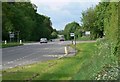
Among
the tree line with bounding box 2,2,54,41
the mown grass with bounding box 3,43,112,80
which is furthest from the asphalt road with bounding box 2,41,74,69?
the tree line with bounding box 2,2,54,41

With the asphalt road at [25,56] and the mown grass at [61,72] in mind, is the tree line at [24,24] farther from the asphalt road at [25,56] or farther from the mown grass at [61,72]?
the mown grass at [61,72]

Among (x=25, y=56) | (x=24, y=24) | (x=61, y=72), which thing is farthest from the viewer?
(x=24, y=24)

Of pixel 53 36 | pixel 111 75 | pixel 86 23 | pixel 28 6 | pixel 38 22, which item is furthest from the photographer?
pixel 53 36

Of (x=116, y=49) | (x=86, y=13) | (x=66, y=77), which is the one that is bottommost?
(x=66, y=77)

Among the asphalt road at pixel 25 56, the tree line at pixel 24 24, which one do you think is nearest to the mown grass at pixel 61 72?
the asphalt road at pixel 25 56

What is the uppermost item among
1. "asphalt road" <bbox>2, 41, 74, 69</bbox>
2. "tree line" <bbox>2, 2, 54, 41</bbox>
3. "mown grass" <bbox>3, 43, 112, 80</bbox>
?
"tree line" <bbox>2, 2, 54, 41</bbox>

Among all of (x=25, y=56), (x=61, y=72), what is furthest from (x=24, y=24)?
(x=61, y=72)

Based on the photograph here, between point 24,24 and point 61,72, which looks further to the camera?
point 24,24

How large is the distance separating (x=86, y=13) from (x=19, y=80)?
67.6 metres

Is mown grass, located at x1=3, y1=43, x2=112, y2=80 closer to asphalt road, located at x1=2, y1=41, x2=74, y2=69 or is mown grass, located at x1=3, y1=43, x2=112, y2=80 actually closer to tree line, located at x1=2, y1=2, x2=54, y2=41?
asphalt road, located at x1=2, y1=41, x2=74, y2=69

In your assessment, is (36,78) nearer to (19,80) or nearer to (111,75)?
(19,80)

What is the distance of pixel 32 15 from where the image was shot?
5404 inches

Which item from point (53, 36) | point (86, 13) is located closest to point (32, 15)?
point (53, 36)

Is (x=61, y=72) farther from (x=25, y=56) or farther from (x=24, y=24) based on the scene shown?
(x=24, y=24)
